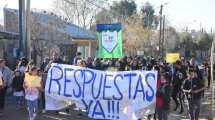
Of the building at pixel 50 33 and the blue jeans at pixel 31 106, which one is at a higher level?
the building at pixel 50 33

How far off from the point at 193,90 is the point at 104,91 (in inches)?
95.5

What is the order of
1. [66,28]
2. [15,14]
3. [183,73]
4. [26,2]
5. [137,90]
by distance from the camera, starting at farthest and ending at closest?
[66,28] < [15,14] < [26,2] < [183,73] < [137,90]

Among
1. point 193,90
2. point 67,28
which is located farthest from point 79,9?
point 193,90

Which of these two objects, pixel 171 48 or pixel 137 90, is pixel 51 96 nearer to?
pixel 137 90

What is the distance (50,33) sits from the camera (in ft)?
140

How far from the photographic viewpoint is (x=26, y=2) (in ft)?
76.5

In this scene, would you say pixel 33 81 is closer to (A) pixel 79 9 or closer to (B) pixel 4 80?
(B) pixel 4 80

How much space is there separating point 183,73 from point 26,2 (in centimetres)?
773

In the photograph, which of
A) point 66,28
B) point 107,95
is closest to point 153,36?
point 66,28

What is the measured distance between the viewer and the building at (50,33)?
40156 millimetres

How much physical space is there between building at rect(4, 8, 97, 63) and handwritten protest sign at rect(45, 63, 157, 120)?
76.6 ft

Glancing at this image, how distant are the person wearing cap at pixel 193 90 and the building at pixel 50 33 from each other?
76.7ft

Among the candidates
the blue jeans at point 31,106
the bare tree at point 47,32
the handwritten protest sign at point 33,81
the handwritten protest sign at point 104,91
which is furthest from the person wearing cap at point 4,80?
the bare tree at point 47,32

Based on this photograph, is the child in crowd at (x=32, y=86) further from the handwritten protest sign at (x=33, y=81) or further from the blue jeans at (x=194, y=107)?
the blue jeans at (x=194, y=107)
